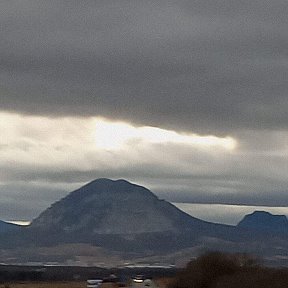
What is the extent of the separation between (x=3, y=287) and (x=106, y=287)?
1366cm

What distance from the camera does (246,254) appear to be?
105 m

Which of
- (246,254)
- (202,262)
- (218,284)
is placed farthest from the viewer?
(246,254)

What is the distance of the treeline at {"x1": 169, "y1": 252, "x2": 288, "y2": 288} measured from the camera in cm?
7969

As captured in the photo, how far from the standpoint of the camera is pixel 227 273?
9319cm

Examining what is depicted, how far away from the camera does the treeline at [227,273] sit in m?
79.7

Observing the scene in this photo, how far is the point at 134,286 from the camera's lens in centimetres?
12162

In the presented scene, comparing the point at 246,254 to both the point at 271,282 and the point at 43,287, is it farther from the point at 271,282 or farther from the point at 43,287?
the point at 43,287

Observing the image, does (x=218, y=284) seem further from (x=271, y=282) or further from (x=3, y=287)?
(x=3, y=287)

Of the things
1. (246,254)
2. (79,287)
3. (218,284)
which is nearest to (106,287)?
(79,287)

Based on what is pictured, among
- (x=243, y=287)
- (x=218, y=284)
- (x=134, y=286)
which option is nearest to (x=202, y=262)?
(x=218, y=284)

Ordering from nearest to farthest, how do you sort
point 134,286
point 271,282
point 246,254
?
→ point 271,282 → point 246,254 → point 134,286

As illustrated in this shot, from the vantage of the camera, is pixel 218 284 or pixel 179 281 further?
pixel 179 281

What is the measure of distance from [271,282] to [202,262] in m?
19.0

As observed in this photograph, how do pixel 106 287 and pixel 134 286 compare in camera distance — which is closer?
pixel 134 286
